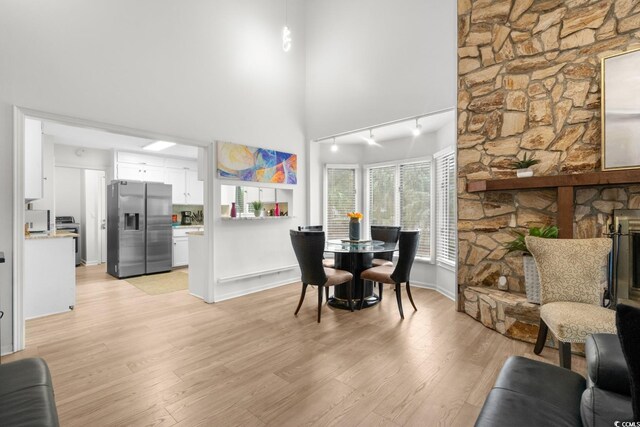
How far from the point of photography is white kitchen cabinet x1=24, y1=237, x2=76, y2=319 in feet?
11.0

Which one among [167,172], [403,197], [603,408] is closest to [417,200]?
[403,197]

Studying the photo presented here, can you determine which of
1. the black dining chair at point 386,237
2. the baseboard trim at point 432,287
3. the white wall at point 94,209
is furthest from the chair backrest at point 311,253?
the white wall at point 94,209

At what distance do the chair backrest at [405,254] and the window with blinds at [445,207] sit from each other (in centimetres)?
113

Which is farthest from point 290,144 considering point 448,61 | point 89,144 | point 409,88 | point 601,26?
point 89,144

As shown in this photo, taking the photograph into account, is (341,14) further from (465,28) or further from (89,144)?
(89,144)

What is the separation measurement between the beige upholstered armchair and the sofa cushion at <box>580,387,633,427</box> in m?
1.06

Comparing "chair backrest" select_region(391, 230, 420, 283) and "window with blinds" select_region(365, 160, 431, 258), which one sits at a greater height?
"window with blinds" select_region(365, 160, 431, 258)

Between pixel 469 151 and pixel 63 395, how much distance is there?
4208 millimetres

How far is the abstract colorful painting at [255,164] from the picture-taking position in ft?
13.3

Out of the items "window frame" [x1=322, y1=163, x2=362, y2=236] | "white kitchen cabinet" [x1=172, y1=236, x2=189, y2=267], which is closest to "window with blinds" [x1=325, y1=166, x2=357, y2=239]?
"window frame" [x1=322, y1=163, x2=362, y2=236]

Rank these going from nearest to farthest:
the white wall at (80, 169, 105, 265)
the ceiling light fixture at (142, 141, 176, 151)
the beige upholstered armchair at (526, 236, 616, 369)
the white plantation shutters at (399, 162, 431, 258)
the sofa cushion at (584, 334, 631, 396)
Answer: the sofa cushion at (584, 334, 631, 396) < the beige upholstered armchair at (526, 236, 616, 369) < the white plantation shutters at (399, 162, 431, 258) < the ceiling light fixture at (142, 141, 176, 151) < the white wall at (80, 169, 105, 265)

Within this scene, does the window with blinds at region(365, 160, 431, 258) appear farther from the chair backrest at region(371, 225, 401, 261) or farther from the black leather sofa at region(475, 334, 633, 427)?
the black leather sofa at region(475, 334, 633, 427)

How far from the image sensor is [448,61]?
12.1 ft

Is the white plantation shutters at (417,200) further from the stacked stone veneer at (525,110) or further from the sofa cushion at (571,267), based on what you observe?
the sofa cushion at (571,267)
